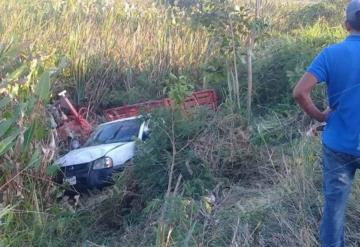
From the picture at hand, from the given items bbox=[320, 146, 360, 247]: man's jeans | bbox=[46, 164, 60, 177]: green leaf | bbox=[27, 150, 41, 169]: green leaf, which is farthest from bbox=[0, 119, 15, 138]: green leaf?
bbox=[320, 146, 360, 247]: man's jeans

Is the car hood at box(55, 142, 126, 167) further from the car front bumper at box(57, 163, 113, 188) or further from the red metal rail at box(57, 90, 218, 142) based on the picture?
the red metal rail at box(57, 90, 218, 142)

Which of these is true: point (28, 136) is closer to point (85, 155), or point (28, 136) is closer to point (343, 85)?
point (85, 155)

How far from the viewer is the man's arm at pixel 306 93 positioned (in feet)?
16.3

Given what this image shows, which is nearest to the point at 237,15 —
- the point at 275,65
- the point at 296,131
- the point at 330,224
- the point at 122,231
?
the point at 275,65

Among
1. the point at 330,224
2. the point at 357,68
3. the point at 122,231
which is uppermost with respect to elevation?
the point at 357,68

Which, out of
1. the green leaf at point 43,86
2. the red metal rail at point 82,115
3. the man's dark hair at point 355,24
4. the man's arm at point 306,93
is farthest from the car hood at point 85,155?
the man's dark hair at point 355,24

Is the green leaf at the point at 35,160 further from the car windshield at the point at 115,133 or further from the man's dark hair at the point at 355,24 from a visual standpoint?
the man's dark hair at the point at 355,24

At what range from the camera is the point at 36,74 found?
29.0 feet

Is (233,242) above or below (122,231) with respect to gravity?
above

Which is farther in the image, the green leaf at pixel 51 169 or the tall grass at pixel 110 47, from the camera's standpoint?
the tall grass at pixel 110 47

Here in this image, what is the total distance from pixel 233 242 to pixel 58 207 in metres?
2.79

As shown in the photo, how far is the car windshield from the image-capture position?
30.5 ft

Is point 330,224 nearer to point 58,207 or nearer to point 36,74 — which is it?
point 58,207

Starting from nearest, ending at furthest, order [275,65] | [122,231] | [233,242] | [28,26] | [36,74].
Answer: [233,242], [122,231], [36,74], [275,65], [28,26]
